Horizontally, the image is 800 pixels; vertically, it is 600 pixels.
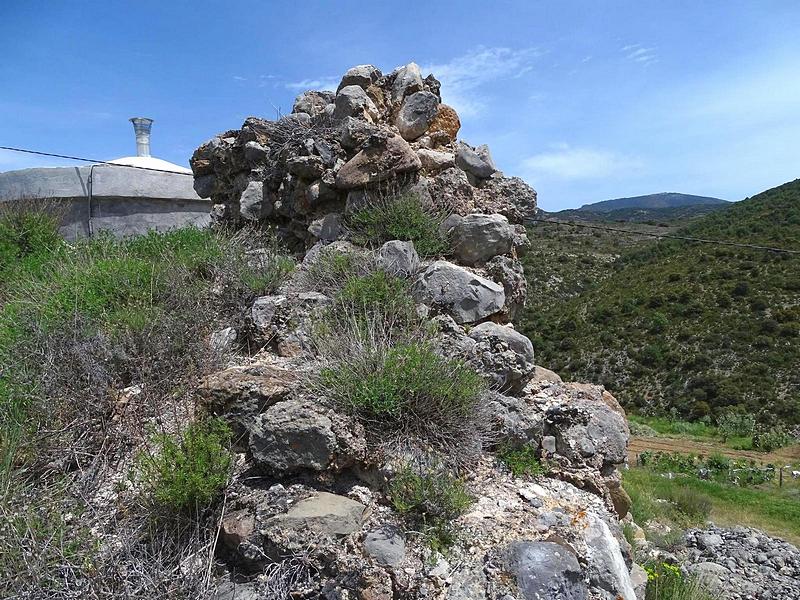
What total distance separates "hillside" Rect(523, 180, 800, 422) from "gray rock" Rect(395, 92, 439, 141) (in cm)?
2171

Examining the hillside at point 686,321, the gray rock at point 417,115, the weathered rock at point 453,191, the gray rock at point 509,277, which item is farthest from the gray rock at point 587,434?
the hillside at point 686,321

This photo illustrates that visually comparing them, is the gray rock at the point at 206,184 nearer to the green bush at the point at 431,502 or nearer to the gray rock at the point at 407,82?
the gray rock at the point at 407,82

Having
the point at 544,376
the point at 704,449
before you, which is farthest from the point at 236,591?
the point at 704,449

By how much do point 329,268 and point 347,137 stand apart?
1551 millimetres

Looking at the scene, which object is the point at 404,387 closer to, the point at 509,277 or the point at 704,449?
the point at 509,277

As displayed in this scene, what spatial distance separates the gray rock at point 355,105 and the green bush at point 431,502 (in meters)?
4.02

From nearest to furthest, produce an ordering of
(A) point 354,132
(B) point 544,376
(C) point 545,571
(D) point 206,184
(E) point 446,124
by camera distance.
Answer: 1. (C) point 545,571
2. (B) point 544,376
3. (A) point 354,132
4. (E) point 446,124
5. (D) point 206,184

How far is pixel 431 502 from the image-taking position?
2.74 m

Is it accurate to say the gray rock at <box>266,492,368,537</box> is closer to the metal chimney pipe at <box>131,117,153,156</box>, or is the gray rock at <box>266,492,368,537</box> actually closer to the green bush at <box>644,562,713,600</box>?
the green bush at <box>644,562,713,600</box>

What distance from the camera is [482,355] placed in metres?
3.77

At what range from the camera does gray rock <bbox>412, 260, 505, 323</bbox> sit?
4168 millimetres

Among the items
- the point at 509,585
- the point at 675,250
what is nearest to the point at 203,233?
the point at 509,585

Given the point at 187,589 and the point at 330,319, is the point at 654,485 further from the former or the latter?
the point at 187,589

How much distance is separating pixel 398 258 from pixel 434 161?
4.62 ft
